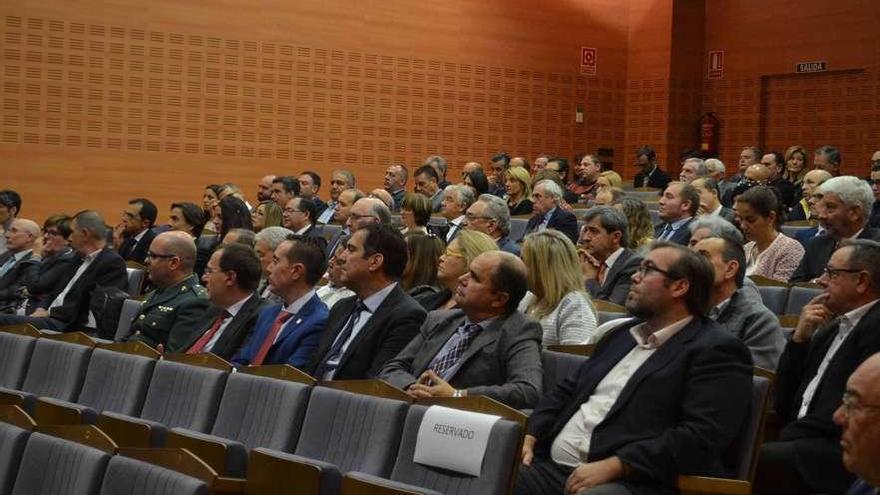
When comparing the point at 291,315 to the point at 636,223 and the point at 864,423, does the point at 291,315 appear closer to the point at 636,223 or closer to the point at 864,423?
the point at 636,223

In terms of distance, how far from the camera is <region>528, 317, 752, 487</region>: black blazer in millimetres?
3391

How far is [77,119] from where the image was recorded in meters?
12.1

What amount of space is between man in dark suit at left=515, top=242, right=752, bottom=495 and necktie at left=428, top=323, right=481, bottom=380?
1.70ft

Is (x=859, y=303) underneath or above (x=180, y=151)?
underneath

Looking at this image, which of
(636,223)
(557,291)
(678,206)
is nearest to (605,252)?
(636,223)

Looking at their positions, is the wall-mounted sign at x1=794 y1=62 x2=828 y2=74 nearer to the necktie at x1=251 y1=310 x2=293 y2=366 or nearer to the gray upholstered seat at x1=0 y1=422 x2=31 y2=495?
the necktie at x1=251 y1=310 x2=293 y2=366

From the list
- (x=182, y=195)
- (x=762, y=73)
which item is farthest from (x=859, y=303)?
(x=762, y=73)

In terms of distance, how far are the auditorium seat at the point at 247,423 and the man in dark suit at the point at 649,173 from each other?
941cm

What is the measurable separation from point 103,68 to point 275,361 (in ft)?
25.7

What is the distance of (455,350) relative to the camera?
171 inches

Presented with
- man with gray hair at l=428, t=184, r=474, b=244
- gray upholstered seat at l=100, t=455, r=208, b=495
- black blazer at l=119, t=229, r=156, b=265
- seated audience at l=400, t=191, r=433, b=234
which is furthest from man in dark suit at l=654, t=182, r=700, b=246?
gray upholstered seat at l=100, t=455, r=208, b=495

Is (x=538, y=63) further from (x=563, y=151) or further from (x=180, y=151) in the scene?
(x=180, y=151)

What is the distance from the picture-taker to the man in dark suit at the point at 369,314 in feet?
15.6

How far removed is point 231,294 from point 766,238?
269cm
